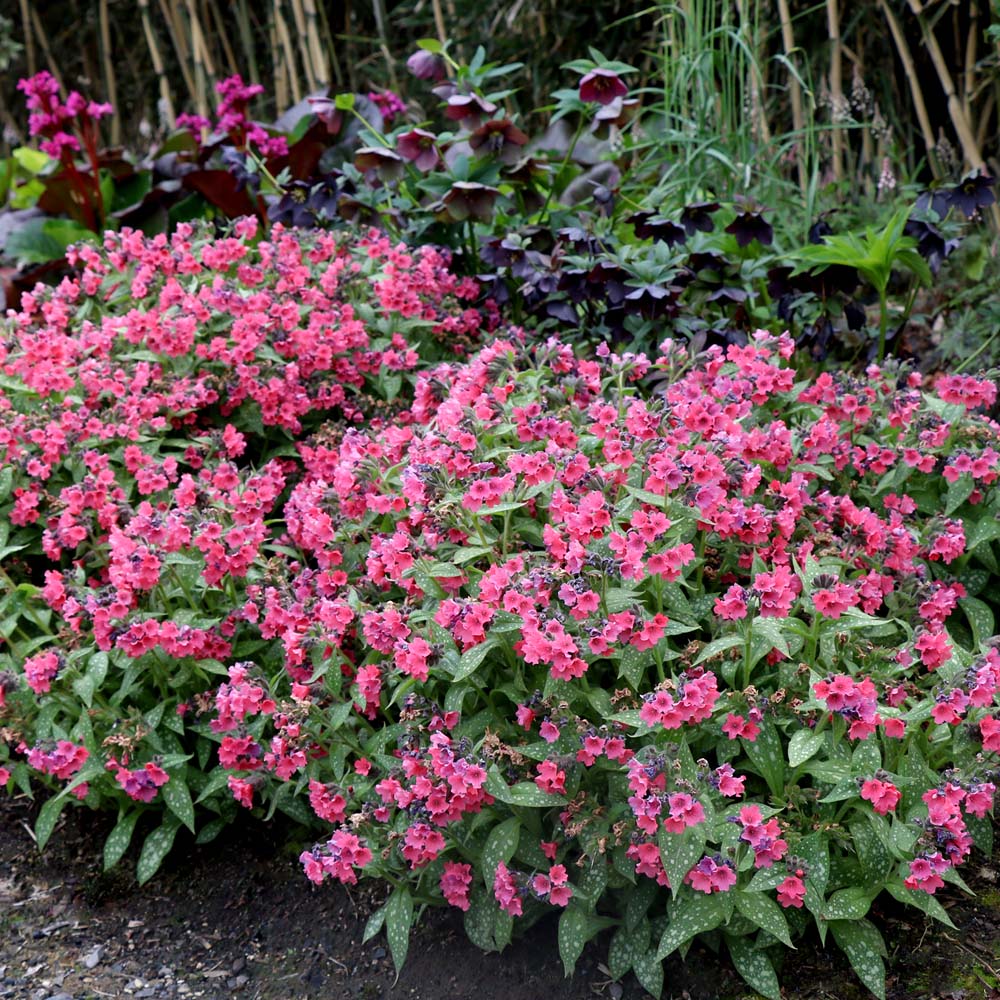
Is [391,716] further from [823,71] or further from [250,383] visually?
[823,71]

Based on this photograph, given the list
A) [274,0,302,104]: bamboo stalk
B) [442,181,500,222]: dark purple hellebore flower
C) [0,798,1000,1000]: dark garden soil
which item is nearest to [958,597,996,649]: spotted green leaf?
[0,798,1000,1000]: dark garden soil

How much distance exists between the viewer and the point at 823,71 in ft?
14.5

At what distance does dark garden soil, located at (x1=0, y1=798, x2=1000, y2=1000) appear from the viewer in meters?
1.77

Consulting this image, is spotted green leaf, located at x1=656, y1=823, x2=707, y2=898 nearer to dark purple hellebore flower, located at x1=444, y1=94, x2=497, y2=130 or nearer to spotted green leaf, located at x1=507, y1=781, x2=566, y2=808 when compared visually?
spotted green leaf, located at x1=507, y1=781, x2=566, y2=808

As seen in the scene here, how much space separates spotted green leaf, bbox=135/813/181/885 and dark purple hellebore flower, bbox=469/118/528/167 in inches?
76.6

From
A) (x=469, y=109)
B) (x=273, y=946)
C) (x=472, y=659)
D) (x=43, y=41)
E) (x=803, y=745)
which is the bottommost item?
(x=273, y=946)

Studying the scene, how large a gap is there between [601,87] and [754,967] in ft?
7.70

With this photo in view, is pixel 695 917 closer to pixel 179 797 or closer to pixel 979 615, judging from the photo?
pixel 979 615

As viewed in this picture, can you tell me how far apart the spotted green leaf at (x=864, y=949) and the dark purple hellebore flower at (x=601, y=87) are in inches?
90.4

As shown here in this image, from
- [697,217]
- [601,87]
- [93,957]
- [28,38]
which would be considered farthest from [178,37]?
[93,957]

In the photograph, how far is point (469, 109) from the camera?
3.09 m

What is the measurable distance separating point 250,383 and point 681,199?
1.53 m

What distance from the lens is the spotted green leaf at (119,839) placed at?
2164 mm

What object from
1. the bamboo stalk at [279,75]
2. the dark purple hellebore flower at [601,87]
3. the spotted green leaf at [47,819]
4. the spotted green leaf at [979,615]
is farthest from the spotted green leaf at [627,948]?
the bamboo stalk at [279,75]
